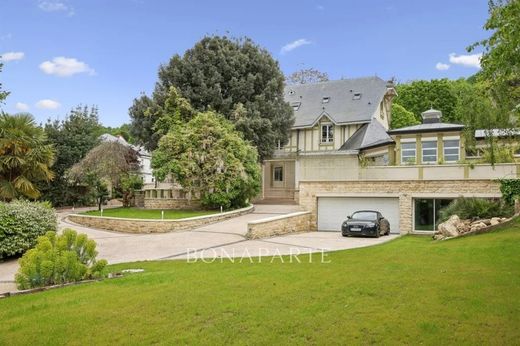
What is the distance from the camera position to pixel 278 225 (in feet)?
69.1

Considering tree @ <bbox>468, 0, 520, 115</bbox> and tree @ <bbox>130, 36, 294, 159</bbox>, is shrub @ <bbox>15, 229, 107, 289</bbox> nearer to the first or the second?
tree @ <bbox>468, 0, 520, 115</bbox>

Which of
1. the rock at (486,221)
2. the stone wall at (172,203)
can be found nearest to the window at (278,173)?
the stone wall at (172,203)

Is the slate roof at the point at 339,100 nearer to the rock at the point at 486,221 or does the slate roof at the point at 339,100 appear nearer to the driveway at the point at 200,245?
the driveway at the point at 200,245

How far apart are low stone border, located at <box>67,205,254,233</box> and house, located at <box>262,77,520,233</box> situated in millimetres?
5429

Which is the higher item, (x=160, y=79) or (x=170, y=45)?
(x=170, y=45)

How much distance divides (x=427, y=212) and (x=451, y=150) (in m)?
5.50

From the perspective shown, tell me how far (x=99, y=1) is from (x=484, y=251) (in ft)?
55.2

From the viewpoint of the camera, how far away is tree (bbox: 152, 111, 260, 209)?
26.3 metres

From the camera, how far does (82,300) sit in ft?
27.2

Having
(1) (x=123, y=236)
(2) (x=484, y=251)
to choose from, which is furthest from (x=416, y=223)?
(1) (x=123, y=236)

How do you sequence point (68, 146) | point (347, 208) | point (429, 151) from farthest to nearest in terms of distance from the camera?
point (68, 146) → point (429, 151) → point (347, 208)

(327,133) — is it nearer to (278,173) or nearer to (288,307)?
(278,173)

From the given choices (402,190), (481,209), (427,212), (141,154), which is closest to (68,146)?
(141,154)

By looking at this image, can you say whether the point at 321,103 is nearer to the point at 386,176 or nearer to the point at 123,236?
the point at 386,176
